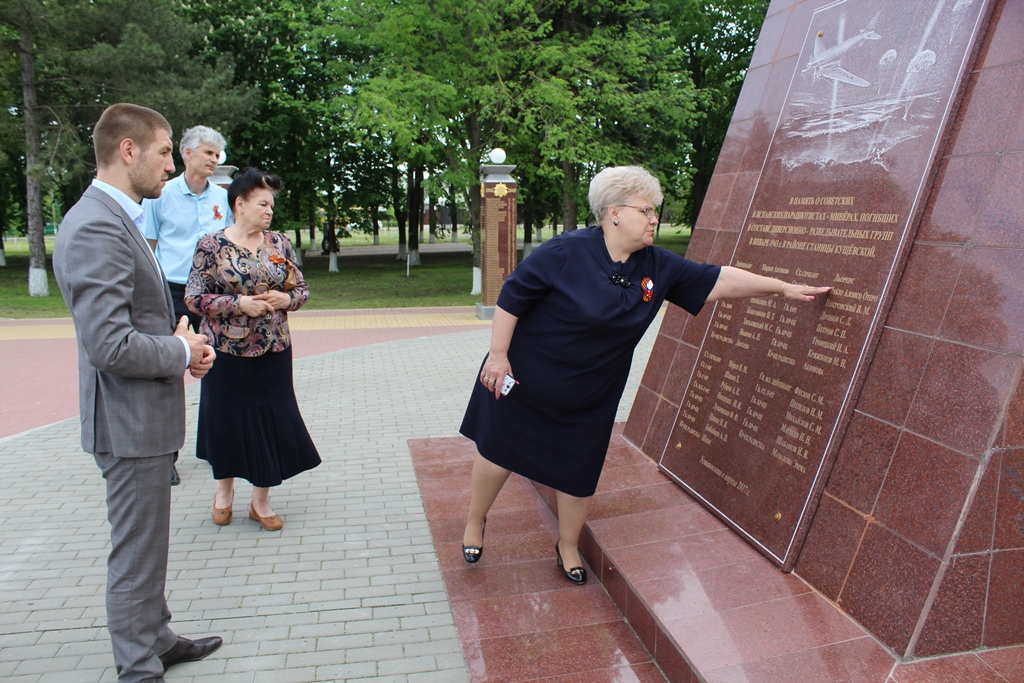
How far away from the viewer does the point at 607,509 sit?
11.8ft

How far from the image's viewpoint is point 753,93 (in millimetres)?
4305

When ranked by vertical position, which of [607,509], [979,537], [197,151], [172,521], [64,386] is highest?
[197,151]

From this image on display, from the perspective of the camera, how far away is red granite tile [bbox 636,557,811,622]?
2727mm

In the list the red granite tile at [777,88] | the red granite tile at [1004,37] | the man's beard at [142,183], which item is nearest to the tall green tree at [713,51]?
the red granite tile at [777,88]

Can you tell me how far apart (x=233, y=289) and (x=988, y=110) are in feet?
10.3

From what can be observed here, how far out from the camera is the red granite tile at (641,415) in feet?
A: 14.4

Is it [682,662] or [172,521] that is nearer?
[682,662]

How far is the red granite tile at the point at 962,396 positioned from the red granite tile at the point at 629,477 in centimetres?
151

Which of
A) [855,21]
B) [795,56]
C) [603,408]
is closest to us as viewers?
[603,408]

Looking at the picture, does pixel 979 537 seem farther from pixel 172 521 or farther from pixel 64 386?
pixel 64 386

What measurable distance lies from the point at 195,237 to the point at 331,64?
16.5 meters

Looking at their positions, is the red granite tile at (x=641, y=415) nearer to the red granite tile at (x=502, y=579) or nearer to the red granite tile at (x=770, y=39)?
the red granite tile at (x=502, y=579)

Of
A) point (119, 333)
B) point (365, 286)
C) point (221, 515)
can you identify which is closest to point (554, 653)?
point (119, 333)

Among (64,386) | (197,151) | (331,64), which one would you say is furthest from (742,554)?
(331,64)
